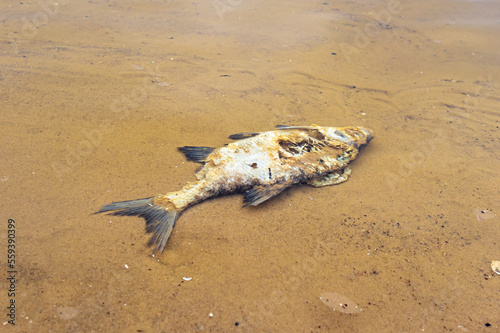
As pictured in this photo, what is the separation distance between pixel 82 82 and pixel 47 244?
3.27 m

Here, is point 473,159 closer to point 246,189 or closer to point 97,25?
point 246,189

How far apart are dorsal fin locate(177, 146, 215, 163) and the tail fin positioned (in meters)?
0.89

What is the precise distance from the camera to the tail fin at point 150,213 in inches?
131

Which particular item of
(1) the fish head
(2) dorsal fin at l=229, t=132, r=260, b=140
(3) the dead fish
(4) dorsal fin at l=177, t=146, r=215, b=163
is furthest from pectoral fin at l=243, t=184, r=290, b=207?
(1) the fish head

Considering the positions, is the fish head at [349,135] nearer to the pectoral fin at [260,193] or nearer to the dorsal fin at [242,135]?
the dorsal fin at [242,135]

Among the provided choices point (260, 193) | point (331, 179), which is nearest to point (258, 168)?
point (260, 193)

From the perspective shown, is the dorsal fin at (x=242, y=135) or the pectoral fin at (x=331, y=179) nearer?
the pectoral fin at (x=331, y=179)

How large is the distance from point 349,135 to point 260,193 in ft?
5.75

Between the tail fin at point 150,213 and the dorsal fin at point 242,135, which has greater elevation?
the dorsal fin at point 242,135

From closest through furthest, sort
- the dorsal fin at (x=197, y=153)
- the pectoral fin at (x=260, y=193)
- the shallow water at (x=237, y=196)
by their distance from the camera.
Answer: the shallow water at (x=237, y=196)
the pectoral fin at (x=260, y=193)
the dorsal fin at (x=197, y=153)

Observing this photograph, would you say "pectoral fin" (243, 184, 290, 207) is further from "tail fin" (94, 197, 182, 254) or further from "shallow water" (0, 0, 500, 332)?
"tail fin" (94, 197, 182, 254)

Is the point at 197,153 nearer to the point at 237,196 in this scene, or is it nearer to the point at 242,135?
the point at 242,135

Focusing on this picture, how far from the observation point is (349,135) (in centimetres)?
470

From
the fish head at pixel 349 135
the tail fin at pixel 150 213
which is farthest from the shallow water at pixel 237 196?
the fish head at pixel 349 135
